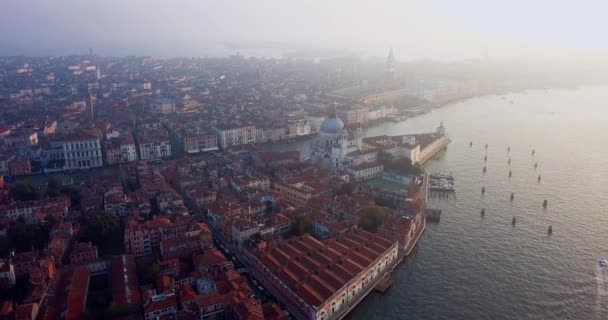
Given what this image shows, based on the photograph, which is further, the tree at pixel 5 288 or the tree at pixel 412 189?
the tree at pixel 412 189

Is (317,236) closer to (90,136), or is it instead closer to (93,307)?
(93,307)

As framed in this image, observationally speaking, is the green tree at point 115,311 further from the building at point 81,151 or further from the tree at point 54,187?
the building at point 81,151

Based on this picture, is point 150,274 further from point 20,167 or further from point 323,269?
point 20,167

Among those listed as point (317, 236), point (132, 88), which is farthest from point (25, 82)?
point (317, 236)

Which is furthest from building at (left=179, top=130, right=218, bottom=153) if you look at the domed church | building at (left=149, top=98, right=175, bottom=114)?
building at (left=149, top=98, right=175, bottom=114)

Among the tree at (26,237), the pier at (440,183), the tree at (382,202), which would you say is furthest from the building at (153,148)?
the pier at (440,183)

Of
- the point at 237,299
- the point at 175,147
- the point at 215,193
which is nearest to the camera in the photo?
the point at 237,299
